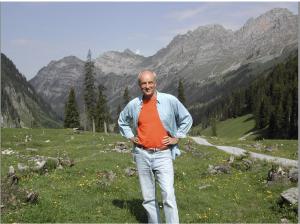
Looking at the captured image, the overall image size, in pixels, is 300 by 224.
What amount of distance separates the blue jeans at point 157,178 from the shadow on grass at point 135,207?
1.68m

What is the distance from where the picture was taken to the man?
1155 centimetres

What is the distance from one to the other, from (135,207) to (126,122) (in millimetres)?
3906

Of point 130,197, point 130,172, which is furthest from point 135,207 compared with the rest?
point 130,172

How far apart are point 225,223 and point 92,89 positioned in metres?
86.7

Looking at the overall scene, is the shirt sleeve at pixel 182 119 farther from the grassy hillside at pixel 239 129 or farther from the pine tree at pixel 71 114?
the grassy hillside at pixel 239 129

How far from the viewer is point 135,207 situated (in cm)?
1515

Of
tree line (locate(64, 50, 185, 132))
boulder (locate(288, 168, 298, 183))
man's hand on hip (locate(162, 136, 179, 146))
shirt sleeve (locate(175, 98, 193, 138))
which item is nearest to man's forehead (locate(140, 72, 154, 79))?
shirt sleeve (locate(175, 98, 193, 138))

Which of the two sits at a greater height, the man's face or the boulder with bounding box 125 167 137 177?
the man's face

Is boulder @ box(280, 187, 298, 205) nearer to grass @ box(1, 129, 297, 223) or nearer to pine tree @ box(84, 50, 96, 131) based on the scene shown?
grass @ box(1, 129, 297, 223)

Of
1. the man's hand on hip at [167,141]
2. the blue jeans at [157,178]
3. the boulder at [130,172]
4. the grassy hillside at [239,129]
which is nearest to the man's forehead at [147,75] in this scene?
the man's hand on hip at [167,141]

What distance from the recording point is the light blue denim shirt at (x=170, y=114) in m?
11.7

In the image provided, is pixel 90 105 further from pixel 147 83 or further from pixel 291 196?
pixel 147 83

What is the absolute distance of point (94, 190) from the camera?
17.8m

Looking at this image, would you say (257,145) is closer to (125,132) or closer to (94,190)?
(94,190)
